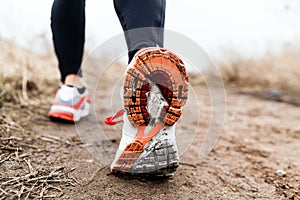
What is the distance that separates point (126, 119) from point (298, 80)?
11.6 feet

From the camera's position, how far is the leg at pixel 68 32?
1176 mm

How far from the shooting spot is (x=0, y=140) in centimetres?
108

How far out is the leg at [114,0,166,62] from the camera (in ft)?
2.85

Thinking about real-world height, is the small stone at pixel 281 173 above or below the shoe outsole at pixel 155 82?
below

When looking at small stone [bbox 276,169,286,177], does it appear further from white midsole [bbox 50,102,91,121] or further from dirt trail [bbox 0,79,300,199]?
white midsole [bbox 50,102,91,121]

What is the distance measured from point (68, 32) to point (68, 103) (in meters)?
0.31

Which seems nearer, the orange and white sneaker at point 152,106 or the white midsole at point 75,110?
the orange and white sneaker at point 152,106

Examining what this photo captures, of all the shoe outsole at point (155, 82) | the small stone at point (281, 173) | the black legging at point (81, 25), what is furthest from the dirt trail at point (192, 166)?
the black legging at point (81, 25)

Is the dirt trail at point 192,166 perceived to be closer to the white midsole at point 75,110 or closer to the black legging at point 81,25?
the white midsole at point 75,110

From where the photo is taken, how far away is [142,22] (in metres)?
0.87

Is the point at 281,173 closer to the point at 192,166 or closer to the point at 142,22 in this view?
the point at 192,166

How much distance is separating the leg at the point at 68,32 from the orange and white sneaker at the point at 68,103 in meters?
0.07

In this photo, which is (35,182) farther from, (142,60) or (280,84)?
(280,84)

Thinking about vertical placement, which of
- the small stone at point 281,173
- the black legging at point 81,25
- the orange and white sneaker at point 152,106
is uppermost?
the black legging at point 81,25
